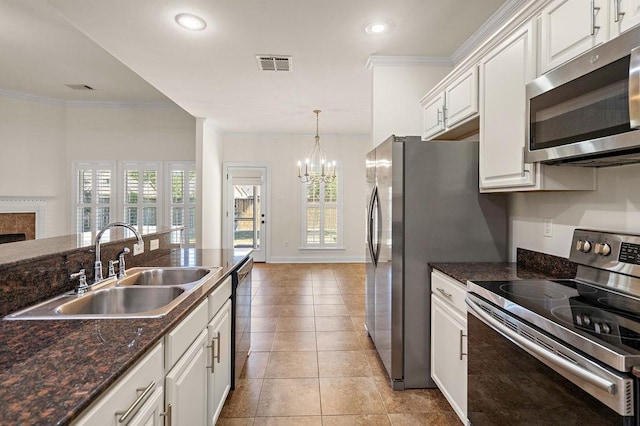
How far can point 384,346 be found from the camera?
242 centimetres

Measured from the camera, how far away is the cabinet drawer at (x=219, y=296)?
165 centimetres

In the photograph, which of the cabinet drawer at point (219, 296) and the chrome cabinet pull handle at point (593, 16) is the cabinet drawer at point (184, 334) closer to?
the cabinet drawer at point (219, 296)

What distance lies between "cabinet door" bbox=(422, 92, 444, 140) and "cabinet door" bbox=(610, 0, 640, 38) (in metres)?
1.40

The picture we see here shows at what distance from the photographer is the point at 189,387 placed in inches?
53.0

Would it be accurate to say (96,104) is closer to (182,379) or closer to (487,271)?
(182,379)

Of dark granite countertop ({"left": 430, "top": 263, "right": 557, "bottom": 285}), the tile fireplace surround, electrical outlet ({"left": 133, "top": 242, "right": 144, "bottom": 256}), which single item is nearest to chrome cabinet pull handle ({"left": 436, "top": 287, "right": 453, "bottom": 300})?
dark granite countertop ({"left": 430, "top": 263, "right": 557, "bottom": 285})

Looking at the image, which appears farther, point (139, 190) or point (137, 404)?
point (139, 190)

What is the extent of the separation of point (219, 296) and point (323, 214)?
207 inches

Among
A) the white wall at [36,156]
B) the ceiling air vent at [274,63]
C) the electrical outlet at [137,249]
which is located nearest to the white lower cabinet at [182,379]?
the electrical outlet at [137,249]

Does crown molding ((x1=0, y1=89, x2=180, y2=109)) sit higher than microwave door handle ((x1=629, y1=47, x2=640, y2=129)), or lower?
higher

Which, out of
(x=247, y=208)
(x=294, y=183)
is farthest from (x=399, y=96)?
(x=247, y=208)

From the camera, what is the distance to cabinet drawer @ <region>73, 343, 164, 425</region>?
29.5 inches

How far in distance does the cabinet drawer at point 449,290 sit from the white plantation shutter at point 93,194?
6.18 meters

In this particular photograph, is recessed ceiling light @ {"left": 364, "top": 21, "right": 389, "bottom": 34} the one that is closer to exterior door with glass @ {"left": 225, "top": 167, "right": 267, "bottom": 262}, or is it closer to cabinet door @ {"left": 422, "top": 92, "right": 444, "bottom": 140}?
cabinet door @ {"left": 422, "top": 92, "right": 444, "bottom": 140}
